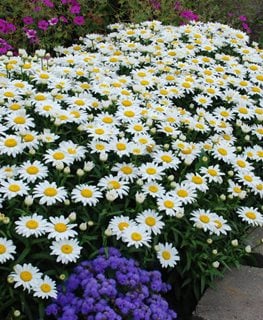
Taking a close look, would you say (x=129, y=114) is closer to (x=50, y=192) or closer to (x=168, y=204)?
(x=168, y=204)

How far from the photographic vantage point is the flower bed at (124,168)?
2850 mm

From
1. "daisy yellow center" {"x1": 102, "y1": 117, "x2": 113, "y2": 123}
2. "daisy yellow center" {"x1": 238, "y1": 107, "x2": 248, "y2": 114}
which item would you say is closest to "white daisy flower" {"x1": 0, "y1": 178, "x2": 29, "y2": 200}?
"daisy yellow center" {"x1": 102, "y1": 117, "x2": 113, "y2": 123}

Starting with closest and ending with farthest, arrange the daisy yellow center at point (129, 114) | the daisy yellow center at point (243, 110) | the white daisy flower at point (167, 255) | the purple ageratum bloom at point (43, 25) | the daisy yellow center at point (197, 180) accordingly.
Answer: the white daisy flower at point (167, 255), the daisy yellow center at point (197, 180), the daisy yellow center at point (129, 114), the daisy yellow center at point (243, 110), the purple ageratum bloom at point (43, 25)

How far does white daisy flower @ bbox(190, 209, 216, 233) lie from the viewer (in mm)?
3089

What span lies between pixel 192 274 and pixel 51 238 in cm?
82

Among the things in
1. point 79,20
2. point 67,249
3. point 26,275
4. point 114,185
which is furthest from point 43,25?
point 26,275

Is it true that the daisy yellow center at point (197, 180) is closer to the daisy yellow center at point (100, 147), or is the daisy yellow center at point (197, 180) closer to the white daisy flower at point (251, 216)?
the white daisy flower at point (251, 216)

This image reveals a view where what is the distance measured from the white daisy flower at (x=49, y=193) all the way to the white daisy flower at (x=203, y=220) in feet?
2.38

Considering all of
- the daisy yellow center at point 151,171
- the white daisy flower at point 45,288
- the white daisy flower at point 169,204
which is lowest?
the white daisy flower at point 45,288

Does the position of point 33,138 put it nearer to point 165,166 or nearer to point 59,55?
point 165,166

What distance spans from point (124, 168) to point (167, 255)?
1.87 feet

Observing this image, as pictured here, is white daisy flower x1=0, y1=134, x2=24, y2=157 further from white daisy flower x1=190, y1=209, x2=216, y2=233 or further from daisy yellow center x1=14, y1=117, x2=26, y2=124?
white daisy flower x1=190, y1=209, x2=216, y2=233

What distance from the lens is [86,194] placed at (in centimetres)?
301

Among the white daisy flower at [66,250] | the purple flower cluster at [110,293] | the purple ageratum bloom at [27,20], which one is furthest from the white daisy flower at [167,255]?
the purple ageratum bloom at [27,20]
